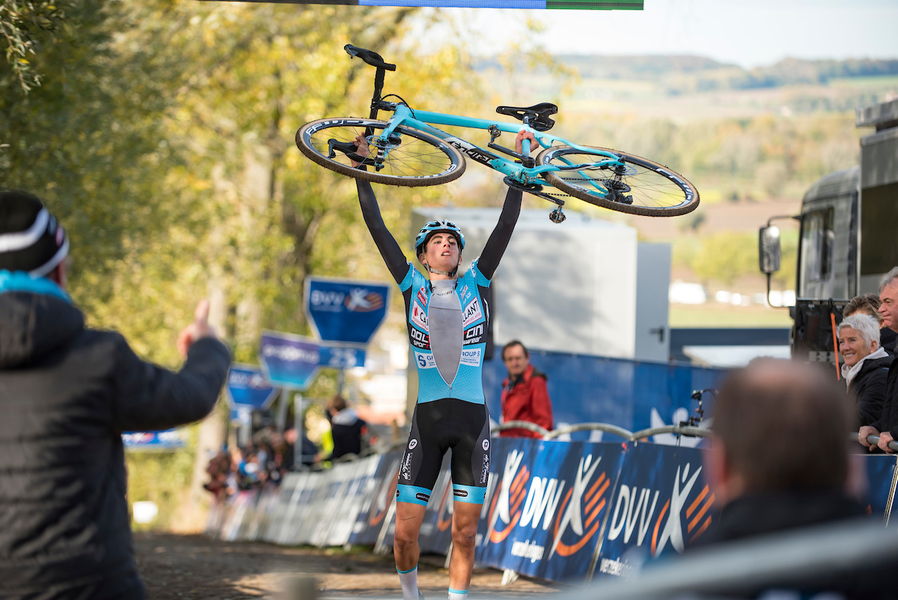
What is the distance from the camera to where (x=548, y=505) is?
8.23 m

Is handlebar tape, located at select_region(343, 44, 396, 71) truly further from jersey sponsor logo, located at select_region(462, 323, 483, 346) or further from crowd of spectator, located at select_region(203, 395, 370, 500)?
crowd of spectator, located at select_region(203, 395, 370, 500)

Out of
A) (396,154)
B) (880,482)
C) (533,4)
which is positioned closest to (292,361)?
(396,154)

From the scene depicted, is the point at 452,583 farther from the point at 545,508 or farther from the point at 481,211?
the point at 481,211

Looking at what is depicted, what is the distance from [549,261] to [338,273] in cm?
1334

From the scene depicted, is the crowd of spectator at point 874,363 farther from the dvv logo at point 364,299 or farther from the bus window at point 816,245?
the dvv logo at point 364,299

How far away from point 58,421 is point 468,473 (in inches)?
130

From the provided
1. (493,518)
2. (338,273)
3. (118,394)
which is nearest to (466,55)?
(338,273)

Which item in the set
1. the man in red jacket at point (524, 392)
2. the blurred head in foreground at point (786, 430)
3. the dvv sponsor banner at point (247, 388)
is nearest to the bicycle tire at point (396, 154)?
the man in red jacket at point (524, 392)

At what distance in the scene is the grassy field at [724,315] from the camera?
13212cm

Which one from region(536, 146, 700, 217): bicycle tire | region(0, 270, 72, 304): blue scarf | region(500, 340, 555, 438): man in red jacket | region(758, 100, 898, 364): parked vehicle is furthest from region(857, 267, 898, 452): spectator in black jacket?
region(0, 270, 72, 304): blue scarf

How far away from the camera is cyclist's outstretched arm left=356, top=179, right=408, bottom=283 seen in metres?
5.87

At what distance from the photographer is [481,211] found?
54.9 feet

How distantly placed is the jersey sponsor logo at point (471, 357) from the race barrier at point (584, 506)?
166 cm

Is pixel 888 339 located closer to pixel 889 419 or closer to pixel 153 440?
pixel 889 419
